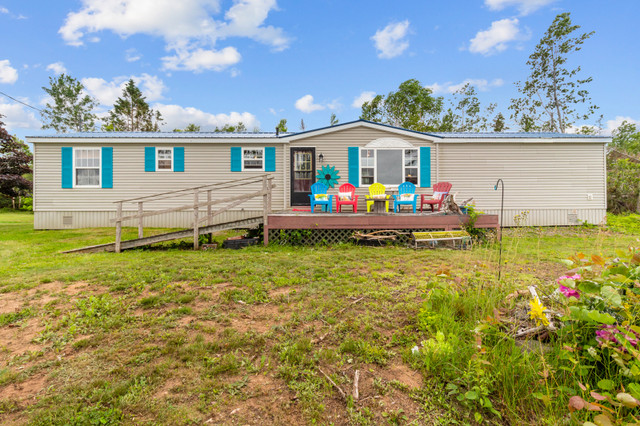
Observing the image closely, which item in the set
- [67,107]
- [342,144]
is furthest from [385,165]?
[67,107]

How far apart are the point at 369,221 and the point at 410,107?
844 inches

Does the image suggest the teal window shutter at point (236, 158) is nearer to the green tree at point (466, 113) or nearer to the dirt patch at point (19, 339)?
the dirt patch at point (19, 339)

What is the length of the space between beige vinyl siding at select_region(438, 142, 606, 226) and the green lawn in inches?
259

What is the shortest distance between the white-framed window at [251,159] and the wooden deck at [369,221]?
3.61 m

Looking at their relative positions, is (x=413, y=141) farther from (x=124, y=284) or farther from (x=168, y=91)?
(x=168, y=91)

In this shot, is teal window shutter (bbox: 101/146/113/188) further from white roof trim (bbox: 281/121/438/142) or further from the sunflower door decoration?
the sunflower door decoration

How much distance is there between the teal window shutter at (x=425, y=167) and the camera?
9750 millimetres

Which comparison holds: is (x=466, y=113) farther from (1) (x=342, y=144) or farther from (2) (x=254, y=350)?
(2) (x=254, y=350)

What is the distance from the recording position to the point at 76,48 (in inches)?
991

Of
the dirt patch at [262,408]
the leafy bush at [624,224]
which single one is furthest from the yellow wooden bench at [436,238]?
the leafy bush at [624,224]

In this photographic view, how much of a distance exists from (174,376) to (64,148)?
445 inches

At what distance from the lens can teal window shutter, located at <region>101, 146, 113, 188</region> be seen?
9680mm

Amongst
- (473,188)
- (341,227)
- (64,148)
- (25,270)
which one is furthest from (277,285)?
(64,148)

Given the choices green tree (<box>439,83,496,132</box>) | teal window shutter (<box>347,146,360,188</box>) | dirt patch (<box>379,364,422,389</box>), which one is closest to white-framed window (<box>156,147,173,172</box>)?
teal window shutter (<box>347,146,360,188</box>)
